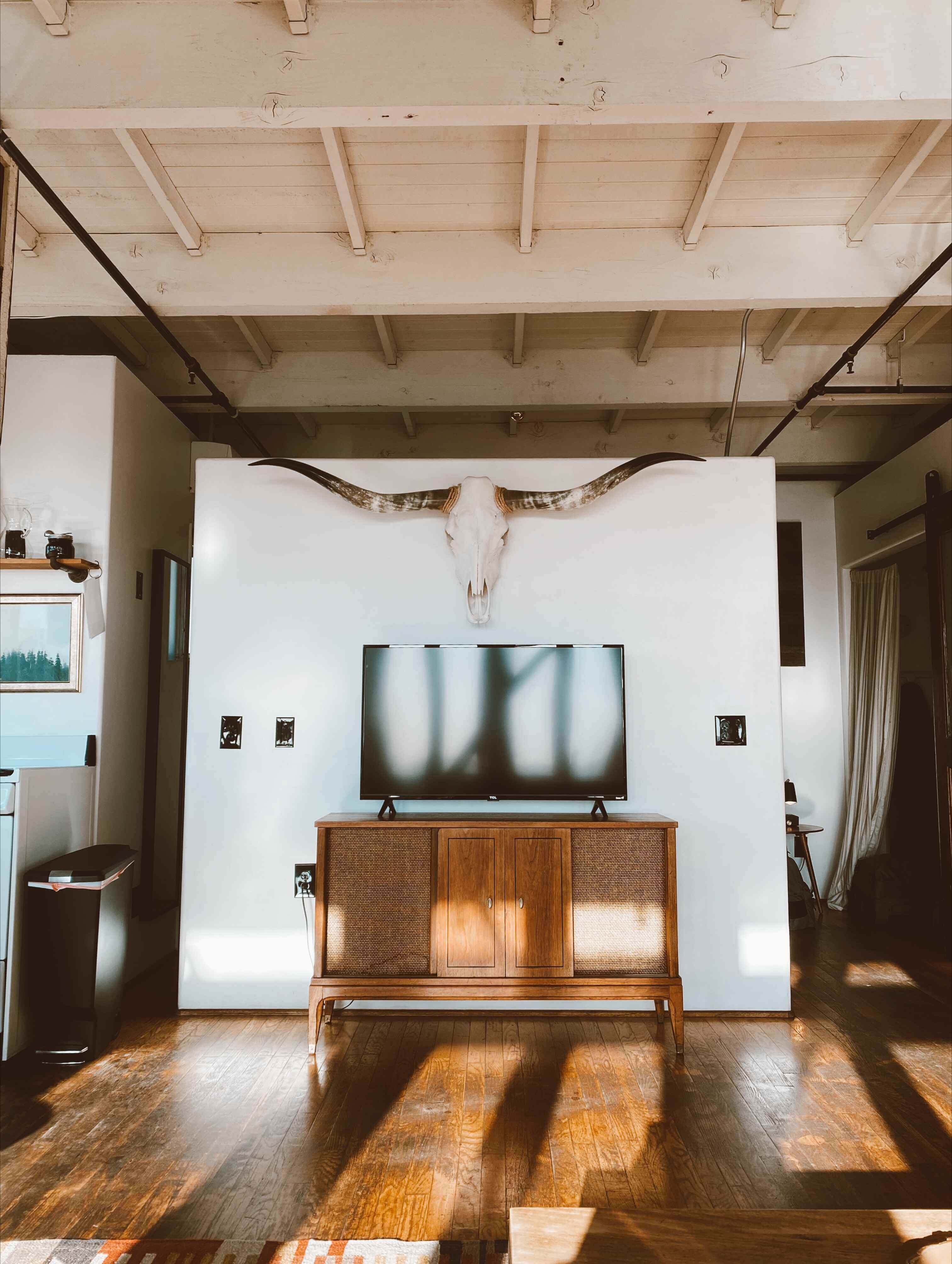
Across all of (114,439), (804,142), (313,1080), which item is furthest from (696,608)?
(114,439)

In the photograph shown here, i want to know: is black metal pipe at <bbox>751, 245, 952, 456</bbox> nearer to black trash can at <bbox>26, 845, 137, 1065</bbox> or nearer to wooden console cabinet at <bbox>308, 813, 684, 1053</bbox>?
wooden console cabinet at <bbox>308, 813, 684, 1053</bbox>

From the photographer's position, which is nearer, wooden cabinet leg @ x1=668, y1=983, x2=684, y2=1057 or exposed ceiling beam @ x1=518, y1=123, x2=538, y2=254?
exposed ceiling beam @ x1=518, y1=123, x2=538, y2=254

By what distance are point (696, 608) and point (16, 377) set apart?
141 inches

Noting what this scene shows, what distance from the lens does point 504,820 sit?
3.68m

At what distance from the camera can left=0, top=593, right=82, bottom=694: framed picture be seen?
4078 millimetres

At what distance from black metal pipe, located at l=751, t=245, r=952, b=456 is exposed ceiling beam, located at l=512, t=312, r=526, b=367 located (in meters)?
1.64

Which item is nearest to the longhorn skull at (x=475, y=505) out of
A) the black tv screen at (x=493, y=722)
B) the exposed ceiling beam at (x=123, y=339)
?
the black tv screen at (x=493, y=722)

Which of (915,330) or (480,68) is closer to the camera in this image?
(480,68)

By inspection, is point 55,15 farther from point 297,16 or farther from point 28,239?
point 28,239

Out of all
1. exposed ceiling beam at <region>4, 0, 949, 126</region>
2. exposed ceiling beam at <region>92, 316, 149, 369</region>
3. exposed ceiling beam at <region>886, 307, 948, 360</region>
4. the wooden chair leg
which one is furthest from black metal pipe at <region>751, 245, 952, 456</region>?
exposed ceiling beam at <region>92, 316, 149, 369</region>

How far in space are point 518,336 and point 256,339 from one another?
1.47 metres

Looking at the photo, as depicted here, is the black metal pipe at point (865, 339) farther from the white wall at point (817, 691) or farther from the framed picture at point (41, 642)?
the framed picture at point (41, 642)

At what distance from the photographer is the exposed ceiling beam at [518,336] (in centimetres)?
440

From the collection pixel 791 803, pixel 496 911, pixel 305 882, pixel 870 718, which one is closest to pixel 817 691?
pixel 870 718
